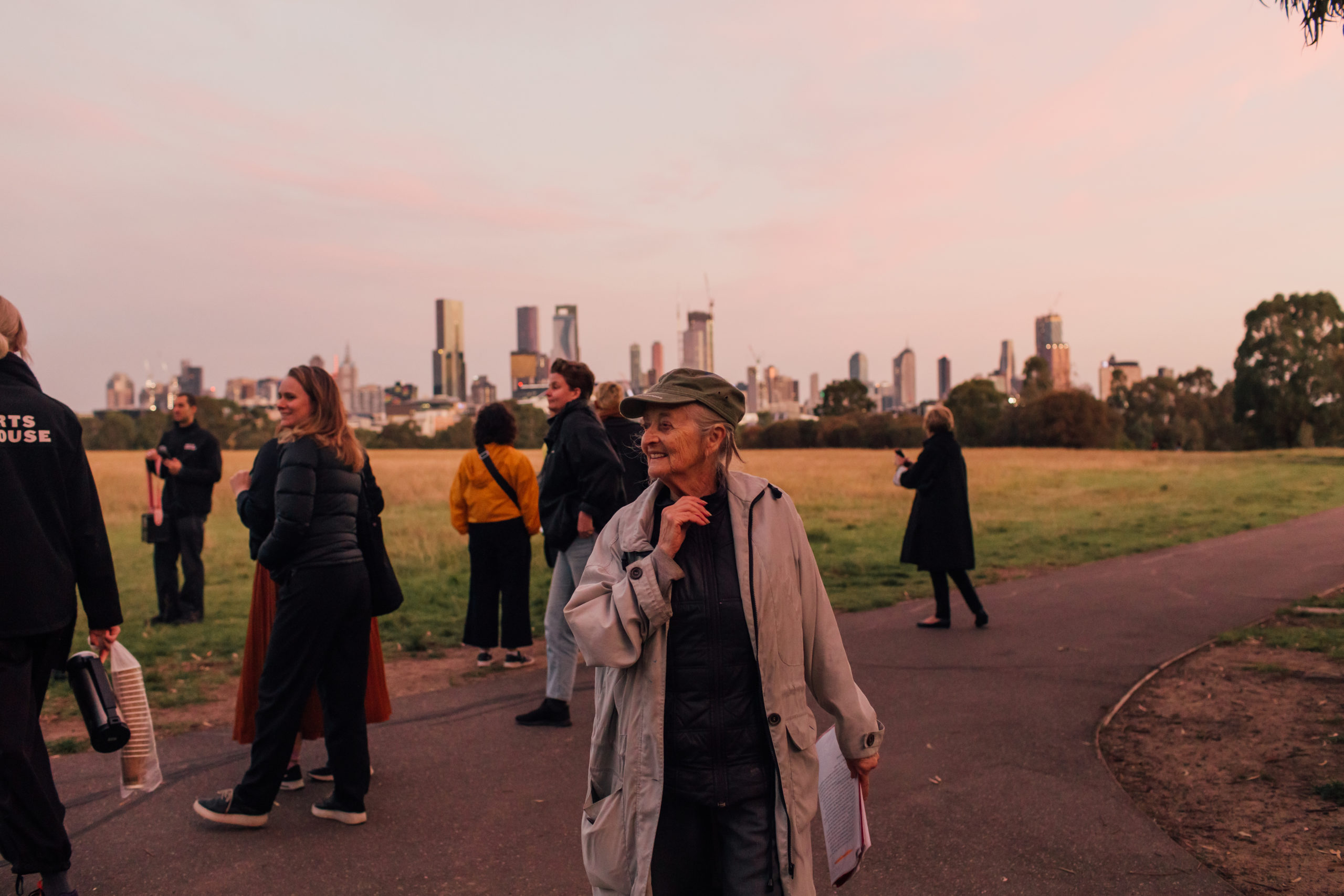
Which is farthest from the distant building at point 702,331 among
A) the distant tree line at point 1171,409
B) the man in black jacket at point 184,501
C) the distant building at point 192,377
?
the distant building at point 192,377

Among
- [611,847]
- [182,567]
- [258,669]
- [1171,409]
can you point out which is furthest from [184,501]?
[1171,409]

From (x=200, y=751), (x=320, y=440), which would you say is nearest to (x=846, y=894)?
(x=320, y=440)

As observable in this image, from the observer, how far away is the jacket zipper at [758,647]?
2.32m

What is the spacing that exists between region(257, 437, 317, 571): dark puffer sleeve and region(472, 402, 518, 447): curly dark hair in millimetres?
2729

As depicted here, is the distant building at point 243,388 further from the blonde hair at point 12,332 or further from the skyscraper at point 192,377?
the blonde hair at point 12,332

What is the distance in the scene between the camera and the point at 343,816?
425 cm

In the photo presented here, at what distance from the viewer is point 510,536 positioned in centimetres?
689

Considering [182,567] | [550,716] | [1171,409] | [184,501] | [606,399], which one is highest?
[1171,409]

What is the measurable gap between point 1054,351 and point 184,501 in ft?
436

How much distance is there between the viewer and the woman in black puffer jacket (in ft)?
13.5

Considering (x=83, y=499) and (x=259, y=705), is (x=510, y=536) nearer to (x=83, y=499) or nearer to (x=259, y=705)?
(x=259, y=705)

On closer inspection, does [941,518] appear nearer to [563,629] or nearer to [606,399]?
[606,399]

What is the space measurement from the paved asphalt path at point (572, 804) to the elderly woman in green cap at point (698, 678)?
4.95 feet

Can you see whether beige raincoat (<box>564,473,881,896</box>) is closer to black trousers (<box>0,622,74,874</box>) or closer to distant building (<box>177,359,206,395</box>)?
black trousers (<box>0,622,74,874</box>)
